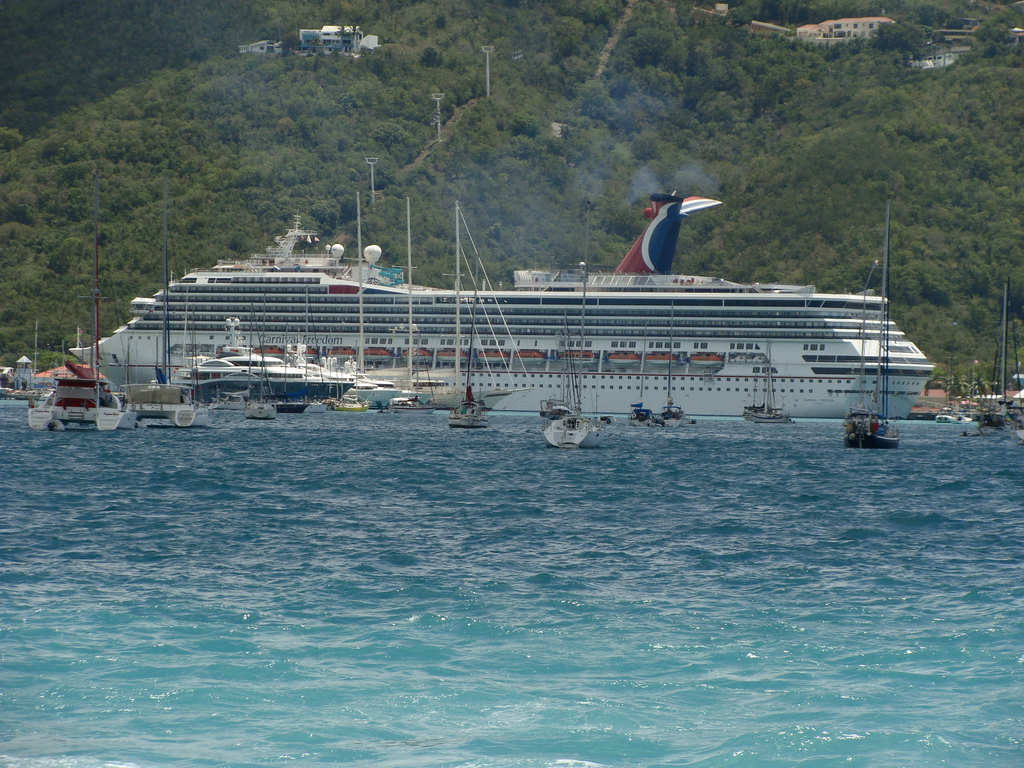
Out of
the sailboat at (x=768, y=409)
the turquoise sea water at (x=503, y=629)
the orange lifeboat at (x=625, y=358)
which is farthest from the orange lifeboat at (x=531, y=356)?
the turquoise sea water at (x=503, y=629)

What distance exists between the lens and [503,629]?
54.1ft

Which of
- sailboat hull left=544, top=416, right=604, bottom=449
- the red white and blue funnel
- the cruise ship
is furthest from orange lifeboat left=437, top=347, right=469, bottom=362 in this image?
sailboat hull left=544, top=416, right=604, bottom=449

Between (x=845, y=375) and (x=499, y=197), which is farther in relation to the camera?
(x=499, y=197)

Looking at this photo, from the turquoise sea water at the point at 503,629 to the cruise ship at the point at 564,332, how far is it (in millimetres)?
64121

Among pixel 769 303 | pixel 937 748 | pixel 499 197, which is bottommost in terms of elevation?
pixel 937 748

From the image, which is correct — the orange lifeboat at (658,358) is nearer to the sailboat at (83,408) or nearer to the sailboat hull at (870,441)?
the sailboat hull at (870,441)

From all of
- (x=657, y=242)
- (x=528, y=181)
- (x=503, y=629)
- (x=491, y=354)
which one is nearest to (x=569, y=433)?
(x=503, y=629)

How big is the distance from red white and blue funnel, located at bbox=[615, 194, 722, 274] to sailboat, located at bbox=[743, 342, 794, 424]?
20.7 m

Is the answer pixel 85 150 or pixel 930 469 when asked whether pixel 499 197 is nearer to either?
pixel 85 150

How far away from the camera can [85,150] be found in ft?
583

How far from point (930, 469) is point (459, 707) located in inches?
1434

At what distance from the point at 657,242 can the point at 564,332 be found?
2010cm

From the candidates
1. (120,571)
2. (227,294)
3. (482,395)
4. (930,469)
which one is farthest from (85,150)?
(120,571)

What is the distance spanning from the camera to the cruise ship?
99.1 m
